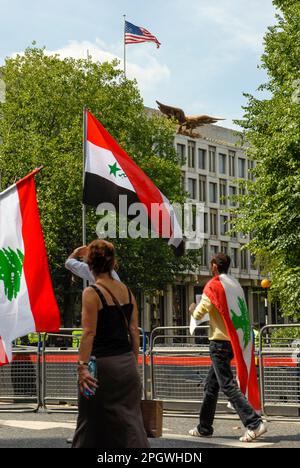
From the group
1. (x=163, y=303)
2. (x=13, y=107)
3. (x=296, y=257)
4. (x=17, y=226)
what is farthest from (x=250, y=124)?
(x=163, y=303)

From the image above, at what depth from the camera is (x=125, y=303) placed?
681 cm

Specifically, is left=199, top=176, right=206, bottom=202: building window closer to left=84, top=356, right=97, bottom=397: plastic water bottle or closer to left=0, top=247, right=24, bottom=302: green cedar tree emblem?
left=0, top=247, right=24, bottom=302: green cedar tree emblem

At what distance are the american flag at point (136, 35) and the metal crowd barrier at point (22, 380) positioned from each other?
1783 inches

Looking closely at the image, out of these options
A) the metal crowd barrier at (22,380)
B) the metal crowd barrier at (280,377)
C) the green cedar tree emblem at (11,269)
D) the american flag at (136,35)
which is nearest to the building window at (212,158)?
the american flag at (136,35)

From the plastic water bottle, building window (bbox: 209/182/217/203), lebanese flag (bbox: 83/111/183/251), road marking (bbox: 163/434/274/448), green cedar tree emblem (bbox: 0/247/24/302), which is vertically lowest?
road marking (bbox: 163/434/274/448)

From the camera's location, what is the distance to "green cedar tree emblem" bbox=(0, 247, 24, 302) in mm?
9812

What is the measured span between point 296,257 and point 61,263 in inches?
748

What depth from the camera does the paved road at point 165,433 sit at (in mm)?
9586

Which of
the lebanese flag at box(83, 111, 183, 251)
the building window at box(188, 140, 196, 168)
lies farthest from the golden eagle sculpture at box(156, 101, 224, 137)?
the lebanese flag at box(83, 111, 183, 251)

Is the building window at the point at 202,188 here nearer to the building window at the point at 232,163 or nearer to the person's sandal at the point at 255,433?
the building window at the point at 232,163

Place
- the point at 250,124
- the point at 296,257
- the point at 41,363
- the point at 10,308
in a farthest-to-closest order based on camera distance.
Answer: the point at 250,124
the point at 296,257
the point at 41,363
the point at 10,308
